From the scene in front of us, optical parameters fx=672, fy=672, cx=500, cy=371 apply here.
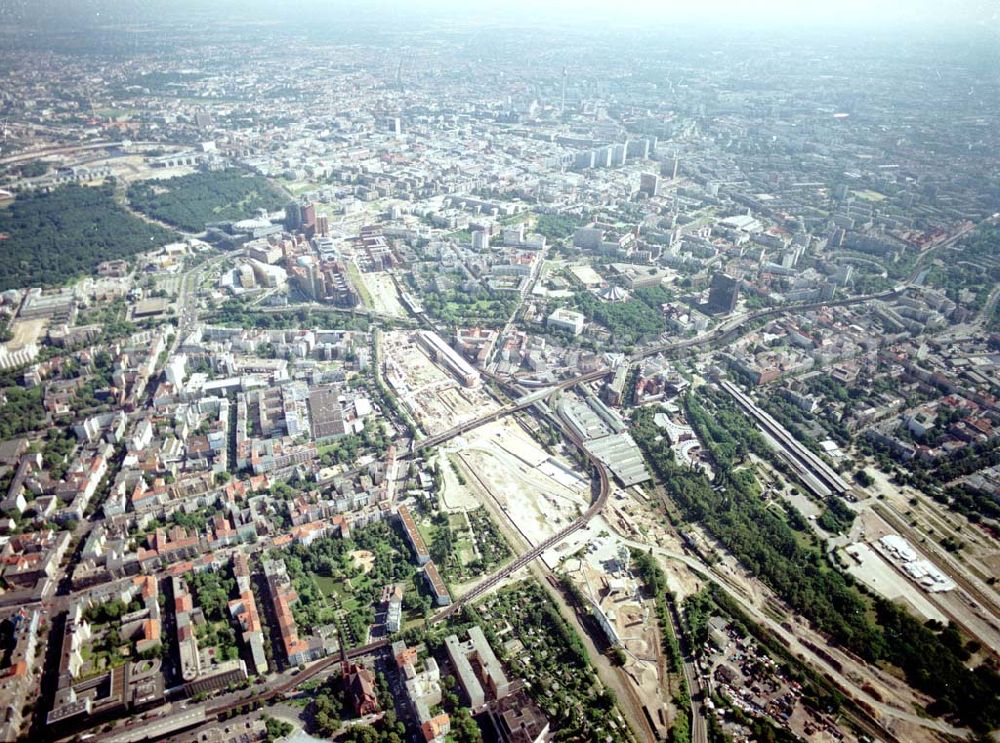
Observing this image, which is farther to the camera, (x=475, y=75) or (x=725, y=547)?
(x=475, y=75)

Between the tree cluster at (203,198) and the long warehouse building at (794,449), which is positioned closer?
the long warehouse building at (794,449)

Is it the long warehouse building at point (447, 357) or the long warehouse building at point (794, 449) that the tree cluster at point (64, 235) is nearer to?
the long warehouse building at point (447, 357)

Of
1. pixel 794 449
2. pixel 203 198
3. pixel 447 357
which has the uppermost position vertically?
pixel 203 198

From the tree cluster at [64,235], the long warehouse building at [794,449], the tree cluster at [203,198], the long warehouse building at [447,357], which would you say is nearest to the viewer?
the long warehouse building at [794,449]

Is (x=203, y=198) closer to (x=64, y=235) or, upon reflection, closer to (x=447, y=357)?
(x=64, y=235)

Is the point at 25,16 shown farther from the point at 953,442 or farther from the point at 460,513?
the point at 953,442

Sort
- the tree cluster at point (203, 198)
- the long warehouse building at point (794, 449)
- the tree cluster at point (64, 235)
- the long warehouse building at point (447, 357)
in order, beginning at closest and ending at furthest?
1. the long warehouse building at point (794, 449)
2. the long warehouse building at point (447, 357)
3. the tree cluster at point (64, 235)
4. the tree cluster at point (203, 198)

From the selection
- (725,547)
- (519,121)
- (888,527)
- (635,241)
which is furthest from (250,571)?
(519,121)

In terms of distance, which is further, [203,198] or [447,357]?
[203,198]

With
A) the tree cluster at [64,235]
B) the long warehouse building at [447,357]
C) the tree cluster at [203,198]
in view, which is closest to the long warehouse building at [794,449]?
the long warehouse building at [447,357]

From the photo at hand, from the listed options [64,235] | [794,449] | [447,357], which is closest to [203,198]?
[64,235]

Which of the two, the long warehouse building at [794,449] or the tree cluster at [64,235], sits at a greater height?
the tree cluster at [64,235]
